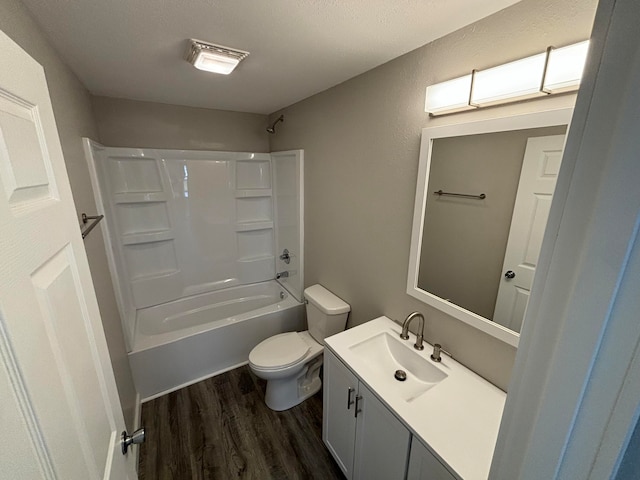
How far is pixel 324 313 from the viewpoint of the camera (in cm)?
207

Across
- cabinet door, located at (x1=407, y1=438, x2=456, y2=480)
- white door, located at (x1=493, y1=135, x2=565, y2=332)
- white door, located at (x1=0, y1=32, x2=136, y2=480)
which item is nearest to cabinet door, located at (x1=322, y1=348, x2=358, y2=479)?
cabinet door, located at (x1=407, y1=438, x2=456, y2=480)

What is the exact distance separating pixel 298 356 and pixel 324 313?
368 mm

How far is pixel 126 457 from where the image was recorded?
35.8 inches

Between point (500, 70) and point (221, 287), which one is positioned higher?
point (500, 70)

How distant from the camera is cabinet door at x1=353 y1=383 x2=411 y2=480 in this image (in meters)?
1.11

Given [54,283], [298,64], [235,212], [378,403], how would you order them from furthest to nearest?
[235,212], [298,64], [378,403], [54,283]

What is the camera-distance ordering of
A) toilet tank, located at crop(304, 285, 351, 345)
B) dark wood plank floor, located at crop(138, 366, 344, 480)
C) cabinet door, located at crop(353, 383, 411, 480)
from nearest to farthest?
cabinet door, located at crop(353, 383, 411, 480) < dark wood plank floor, located at crop(138, 366, 344, 480) < toilet tank, located at crop(304, 285, 351, 345)

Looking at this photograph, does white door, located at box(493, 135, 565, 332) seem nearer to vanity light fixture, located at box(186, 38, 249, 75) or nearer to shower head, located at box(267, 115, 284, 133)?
vanity light fixture, located at box(186, 38, 249, 75)

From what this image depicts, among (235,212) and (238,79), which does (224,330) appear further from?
(238,79)

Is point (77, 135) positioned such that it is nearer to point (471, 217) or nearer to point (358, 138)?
point (358, 138)

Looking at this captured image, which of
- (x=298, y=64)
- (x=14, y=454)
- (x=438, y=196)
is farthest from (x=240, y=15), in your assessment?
(x=14, y=454)

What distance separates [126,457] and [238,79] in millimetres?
2037

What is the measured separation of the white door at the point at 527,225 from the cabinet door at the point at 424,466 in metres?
0.60

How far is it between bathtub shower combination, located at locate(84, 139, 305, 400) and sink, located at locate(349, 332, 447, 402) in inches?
48.8
